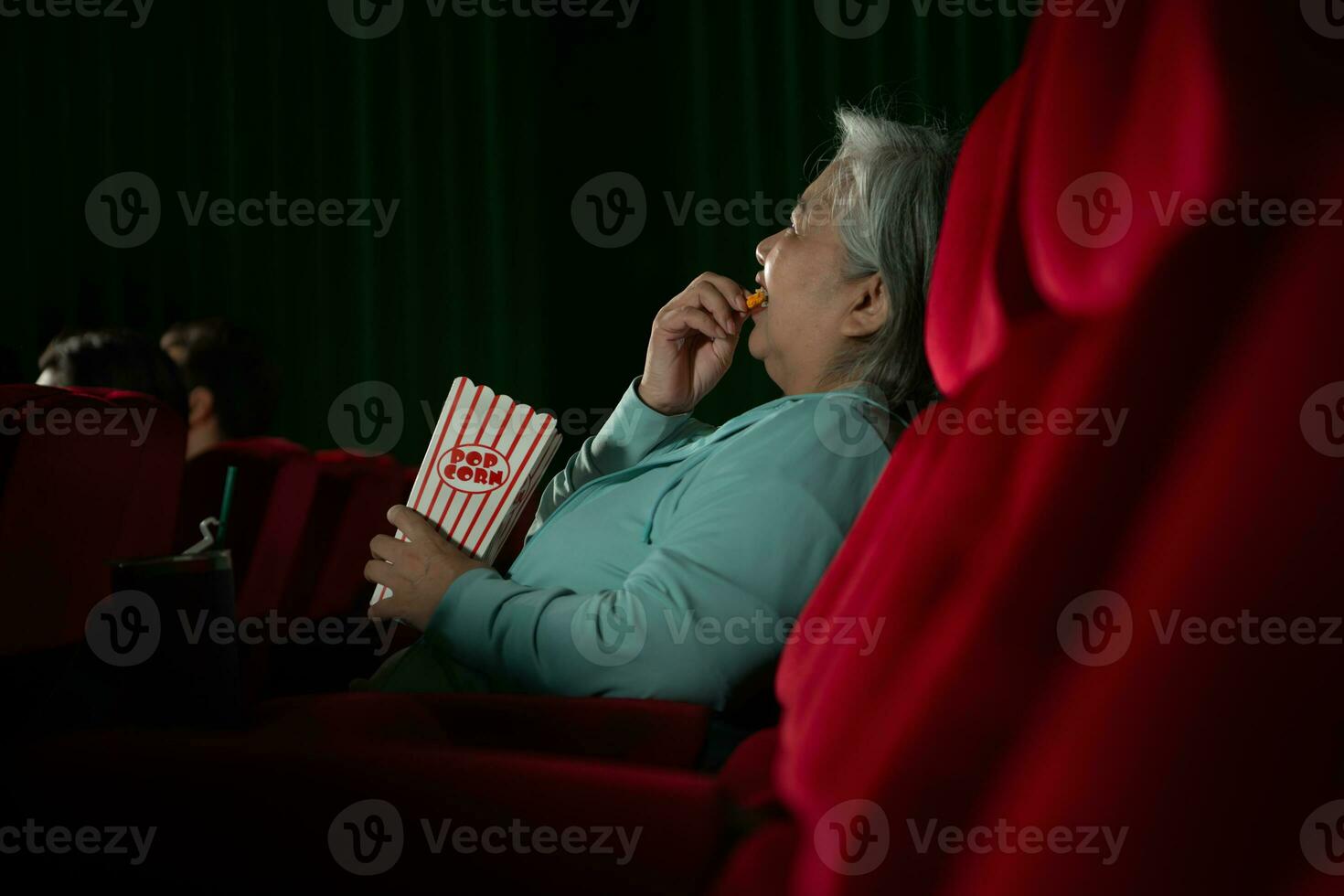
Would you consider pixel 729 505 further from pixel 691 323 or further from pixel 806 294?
pixel 691 323

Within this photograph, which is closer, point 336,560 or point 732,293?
point 732,293

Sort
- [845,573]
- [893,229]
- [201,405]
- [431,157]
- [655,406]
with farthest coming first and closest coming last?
1. [431,157]
2. [201,405]
3. [655,406]
4. [893,229]
5. [845,573]

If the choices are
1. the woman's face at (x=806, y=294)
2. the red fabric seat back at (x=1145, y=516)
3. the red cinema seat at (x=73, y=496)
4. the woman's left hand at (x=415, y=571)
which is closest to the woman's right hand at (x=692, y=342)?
the woman's face at (x=806, y=294)

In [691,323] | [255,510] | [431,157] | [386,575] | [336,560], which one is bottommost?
[336,560]

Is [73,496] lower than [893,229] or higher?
lower

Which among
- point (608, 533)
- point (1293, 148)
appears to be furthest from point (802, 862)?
point (608, 533)

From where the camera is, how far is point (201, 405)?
2.78 metres

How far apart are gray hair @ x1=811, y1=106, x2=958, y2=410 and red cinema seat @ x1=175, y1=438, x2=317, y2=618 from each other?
3.57ft

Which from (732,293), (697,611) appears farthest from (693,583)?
(732,293)

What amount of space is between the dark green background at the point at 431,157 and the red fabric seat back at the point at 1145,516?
2881 mm

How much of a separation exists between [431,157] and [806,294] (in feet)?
9.77

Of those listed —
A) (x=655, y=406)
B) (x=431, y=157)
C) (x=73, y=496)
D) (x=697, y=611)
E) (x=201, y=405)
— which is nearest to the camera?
(x=697, y=611)

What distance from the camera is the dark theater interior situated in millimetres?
425

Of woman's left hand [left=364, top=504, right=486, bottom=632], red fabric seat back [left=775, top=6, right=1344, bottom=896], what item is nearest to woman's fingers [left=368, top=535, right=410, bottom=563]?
woman's left hand [left=364, top=504, right=486, bottom=632]
